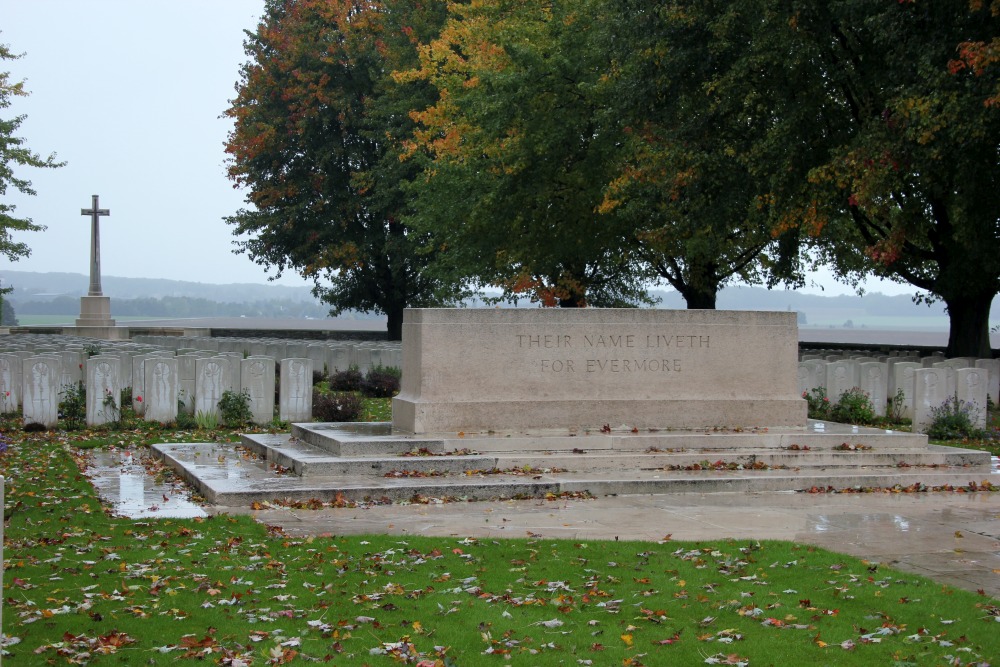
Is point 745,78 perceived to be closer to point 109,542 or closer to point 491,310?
point 491,310

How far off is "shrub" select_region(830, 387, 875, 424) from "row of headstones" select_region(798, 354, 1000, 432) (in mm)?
644

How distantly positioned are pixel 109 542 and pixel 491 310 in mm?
5820

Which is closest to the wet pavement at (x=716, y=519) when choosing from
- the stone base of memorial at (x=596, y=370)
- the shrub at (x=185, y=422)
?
the stone base of memorial at (x=596, y=370)

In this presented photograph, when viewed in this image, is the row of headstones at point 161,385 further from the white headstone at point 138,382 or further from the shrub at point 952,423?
the shrub at point 952,423

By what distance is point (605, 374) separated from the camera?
13.4 metres

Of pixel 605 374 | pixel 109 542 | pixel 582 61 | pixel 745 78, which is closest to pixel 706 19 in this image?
pixel 745 78

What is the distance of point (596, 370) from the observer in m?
13.4

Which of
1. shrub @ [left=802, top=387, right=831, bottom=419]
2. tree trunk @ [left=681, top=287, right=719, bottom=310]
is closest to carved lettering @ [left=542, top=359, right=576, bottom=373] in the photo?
shrub @ [left=802, top=387, right=831, bottom=419]

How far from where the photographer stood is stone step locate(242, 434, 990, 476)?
1163cm

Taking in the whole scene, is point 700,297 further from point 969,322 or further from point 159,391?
point 159,391

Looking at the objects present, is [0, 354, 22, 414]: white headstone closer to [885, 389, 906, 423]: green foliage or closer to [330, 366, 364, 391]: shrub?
[330, 366, 364, 391]: shrub

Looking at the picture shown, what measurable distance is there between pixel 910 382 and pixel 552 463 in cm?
879

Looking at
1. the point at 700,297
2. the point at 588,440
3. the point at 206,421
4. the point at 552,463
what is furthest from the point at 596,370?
the point at 700,297

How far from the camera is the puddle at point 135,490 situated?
32.4 feet
